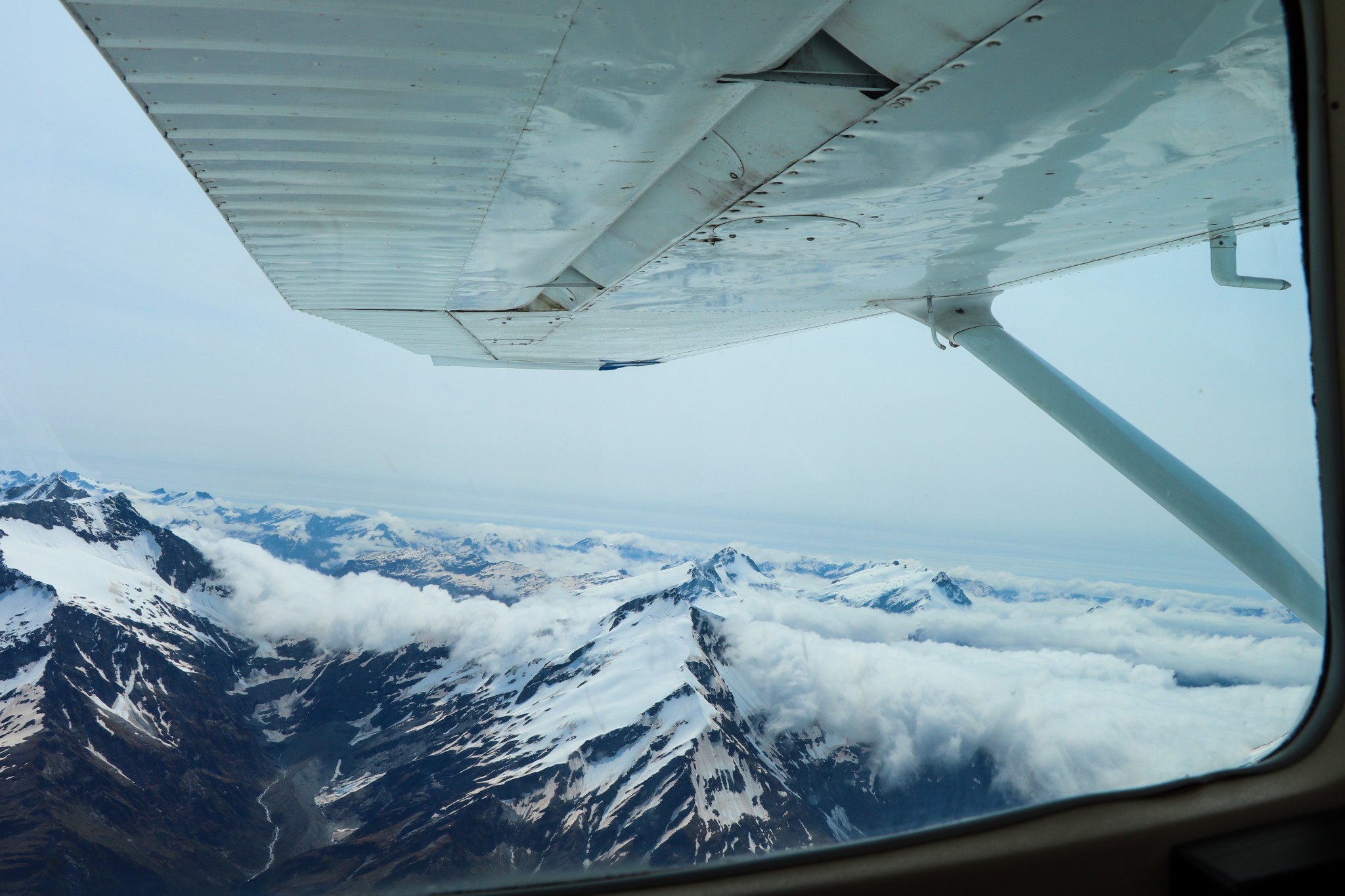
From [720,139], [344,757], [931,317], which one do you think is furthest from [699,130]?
[344,757]

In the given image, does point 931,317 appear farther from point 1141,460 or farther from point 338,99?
point 338,99

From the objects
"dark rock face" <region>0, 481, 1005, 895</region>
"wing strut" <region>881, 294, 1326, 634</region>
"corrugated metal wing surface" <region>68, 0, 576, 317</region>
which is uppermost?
"corrugated metal wing surface" <region>68, 0, 576, 317</region>

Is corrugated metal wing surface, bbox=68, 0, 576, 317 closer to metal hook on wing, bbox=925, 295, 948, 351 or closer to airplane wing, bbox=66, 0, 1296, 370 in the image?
airplane wing, bbox=66, 0, 1296, 370

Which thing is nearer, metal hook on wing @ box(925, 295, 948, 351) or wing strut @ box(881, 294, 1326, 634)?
wing strut @ box(881, 294, 1326, 634)

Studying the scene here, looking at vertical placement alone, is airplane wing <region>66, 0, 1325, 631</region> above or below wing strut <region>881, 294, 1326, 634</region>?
above

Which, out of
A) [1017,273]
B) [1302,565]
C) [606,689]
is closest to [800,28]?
[1302,565]

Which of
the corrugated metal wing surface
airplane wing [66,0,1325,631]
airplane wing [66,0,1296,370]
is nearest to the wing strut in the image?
airplane wing [66,0,1325,631]
